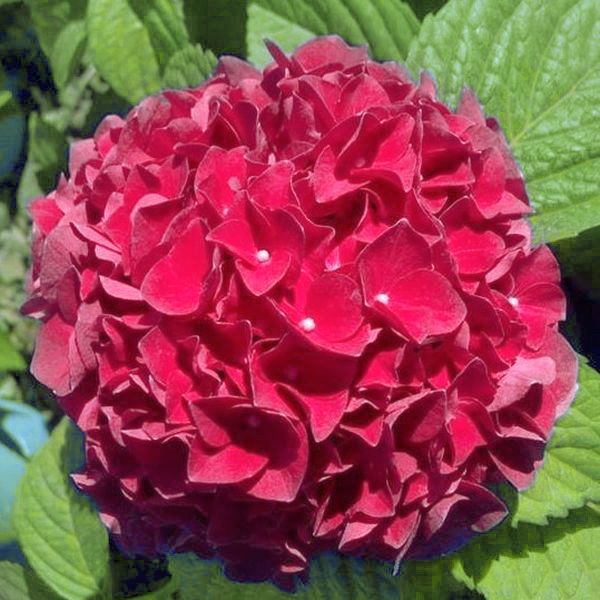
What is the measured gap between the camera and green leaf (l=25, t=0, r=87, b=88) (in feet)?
4.46

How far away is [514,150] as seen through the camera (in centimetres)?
100

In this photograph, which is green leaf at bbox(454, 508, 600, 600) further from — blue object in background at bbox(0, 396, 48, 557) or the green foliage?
blue object in background at bbox(0, 396, 48, 557)

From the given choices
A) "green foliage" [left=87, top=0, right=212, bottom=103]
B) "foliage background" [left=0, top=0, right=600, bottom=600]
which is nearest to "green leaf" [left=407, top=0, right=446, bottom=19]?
"foliage background" [left=0, top=0, right=600, bottom=600]

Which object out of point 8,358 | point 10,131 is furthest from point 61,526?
point 10,131

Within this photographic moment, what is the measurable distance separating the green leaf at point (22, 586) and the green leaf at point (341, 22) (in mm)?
633

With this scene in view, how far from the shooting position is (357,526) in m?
0.75

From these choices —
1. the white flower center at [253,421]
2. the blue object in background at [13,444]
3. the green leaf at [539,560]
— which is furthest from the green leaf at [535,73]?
the blue object in background at [13,444]

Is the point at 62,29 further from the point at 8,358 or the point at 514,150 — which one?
the point at 514,150

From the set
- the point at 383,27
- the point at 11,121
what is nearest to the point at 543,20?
the point at 383,27

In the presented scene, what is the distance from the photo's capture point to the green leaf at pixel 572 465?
2.94ft

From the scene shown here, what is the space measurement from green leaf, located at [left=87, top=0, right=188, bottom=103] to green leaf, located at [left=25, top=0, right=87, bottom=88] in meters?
0.16

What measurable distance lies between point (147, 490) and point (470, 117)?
0.37m

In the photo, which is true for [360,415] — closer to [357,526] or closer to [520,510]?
[357,526]

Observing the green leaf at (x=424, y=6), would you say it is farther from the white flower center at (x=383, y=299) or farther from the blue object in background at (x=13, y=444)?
the blue object in background at (x=13, y=444)
